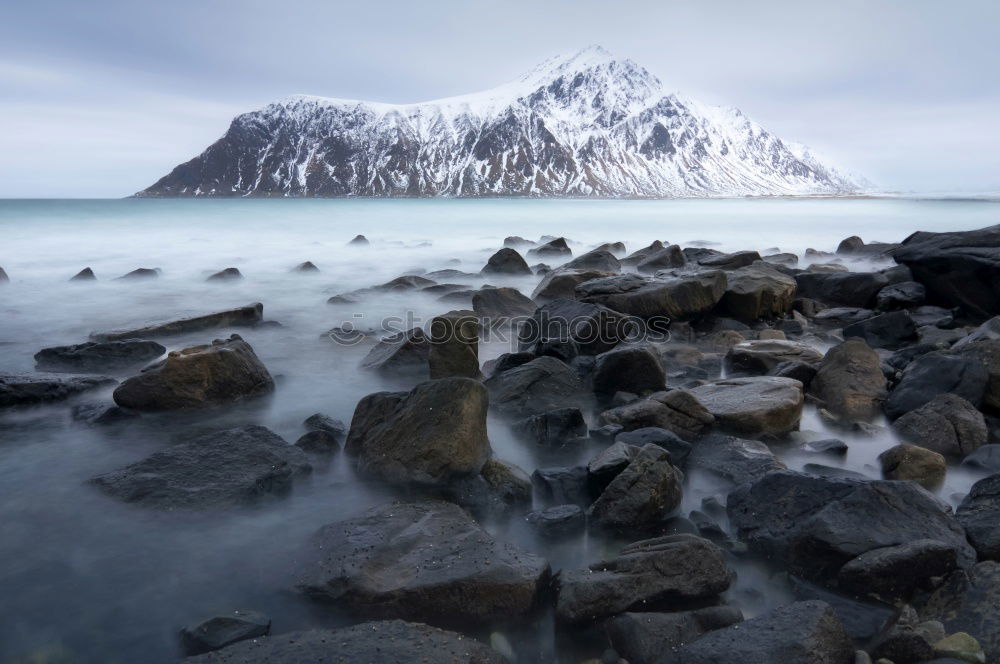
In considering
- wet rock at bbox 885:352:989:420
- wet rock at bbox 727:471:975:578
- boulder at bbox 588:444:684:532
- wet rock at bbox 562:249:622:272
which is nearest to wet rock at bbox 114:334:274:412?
boulder at bbox 588:444:684:532

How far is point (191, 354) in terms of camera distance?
660 centimetres

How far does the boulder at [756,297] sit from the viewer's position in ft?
32.9

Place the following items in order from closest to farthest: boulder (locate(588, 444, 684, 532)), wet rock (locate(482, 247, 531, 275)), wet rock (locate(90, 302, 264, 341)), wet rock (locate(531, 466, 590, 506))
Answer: boulder (locate(588, 444, 684, 532))
wet rock (locate(531, 466, 590, 506))
wet rock (locate(90, 302, 264, 341))
wet rock (locate(482, 247, 531, 275))

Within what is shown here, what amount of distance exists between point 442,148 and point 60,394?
194 metres

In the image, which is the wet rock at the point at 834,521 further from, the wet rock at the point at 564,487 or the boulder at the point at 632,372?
the boulder at the point at 632,372

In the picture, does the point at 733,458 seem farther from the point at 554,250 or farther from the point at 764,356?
the point at 554,250

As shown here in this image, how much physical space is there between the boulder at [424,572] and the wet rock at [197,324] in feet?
22.1

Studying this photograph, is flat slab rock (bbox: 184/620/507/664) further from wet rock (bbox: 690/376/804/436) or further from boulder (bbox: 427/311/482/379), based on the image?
boulder (bbox: 427/311/482/379)

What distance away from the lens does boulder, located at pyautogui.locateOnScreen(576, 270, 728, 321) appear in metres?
Answer: 9.71

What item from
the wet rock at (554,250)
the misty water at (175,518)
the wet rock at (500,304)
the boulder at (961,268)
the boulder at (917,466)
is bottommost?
the misty water at (175,518)

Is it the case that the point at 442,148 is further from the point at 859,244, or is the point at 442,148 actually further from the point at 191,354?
the point at 191,354

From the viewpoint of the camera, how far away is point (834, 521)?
358cm

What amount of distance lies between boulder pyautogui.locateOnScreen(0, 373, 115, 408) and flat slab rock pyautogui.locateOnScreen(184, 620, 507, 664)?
193 inches

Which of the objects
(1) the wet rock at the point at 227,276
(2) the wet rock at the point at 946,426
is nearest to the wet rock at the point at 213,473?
(2) the wet rock at the point at 946,426
